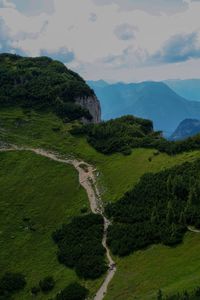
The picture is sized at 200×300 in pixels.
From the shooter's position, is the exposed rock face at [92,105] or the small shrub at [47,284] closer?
the small shrub at [47,284]

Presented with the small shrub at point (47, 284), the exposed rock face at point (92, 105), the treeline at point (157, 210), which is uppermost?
the exposed rock face at point (92, 105)

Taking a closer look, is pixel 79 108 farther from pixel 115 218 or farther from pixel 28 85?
pixel 115 218

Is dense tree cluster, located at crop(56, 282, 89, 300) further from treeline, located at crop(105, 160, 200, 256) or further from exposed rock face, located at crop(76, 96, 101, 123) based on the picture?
exposed rock face, located at crop(76, 96, 101, 123)

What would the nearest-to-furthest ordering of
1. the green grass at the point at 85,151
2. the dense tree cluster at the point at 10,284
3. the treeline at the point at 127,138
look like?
1. the dense tree cluster at the point at 10,284
2. the green grass at the point at 85,151
3. the treeline at the point at 127,138

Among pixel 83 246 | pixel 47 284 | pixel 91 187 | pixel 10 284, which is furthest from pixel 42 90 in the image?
pixel 47 284

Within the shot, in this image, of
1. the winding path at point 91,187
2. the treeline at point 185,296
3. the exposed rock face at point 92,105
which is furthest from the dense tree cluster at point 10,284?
the exposed rock face at point 92,105

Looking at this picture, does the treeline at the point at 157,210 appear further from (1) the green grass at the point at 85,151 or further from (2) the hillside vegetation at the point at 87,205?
(1) the green grass at the point at 85,151
